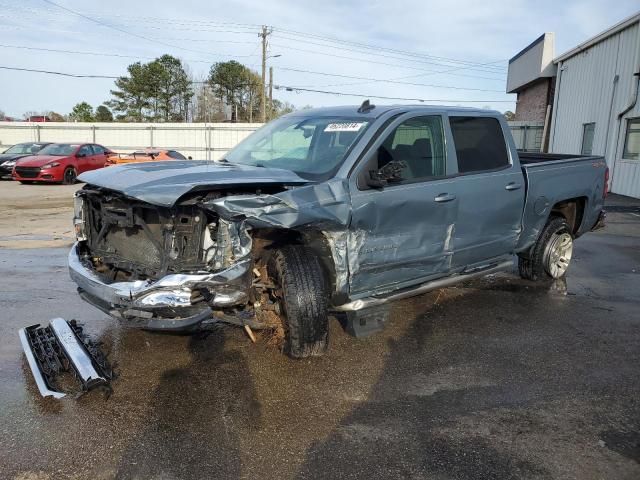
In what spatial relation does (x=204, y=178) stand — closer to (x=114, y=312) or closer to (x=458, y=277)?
(x=114, y=312)

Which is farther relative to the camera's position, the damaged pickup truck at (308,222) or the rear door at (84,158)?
the rear door at (84,158)

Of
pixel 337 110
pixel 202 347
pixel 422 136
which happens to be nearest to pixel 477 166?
pixel 422 136

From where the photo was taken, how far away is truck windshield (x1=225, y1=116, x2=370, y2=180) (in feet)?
13.9

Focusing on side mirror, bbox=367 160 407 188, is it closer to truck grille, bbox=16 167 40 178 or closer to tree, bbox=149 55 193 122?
truck grille, bbox=16 167 40 178

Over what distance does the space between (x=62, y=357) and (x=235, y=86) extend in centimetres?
5987

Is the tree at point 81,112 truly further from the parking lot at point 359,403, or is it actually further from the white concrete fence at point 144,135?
the parking lot at point 359,403

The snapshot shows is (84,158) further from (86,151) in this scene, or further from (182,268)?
(182,268)

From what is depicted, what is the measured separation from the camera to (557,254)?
6.38 meters

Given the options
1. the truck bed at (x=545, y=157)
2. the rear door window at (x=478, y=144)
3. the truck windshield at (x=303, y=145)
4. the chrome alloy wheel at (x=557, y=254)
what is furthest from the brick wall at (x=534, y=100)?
the truck windshield at (x=303, y=145)

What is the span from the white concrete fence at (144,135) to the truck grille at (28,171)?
14.7 meters

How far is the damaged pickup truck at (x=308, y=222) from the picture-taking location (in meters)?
3.51

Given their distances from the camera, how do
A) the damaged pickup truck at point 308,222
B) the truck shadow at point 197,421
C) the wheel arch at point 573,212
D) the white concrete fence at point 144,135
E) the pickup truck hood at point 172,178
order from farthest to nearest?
the white concrete fence at point 144,135
the wheel arch at point 573,212
the damaged pickup truck at point 308,222
the pickup truck hood at point 172,178
the truck shadow at point 197,421

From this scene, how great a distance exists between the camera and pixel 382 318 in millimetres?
4219

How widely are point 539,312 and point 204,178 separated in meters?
3.81
